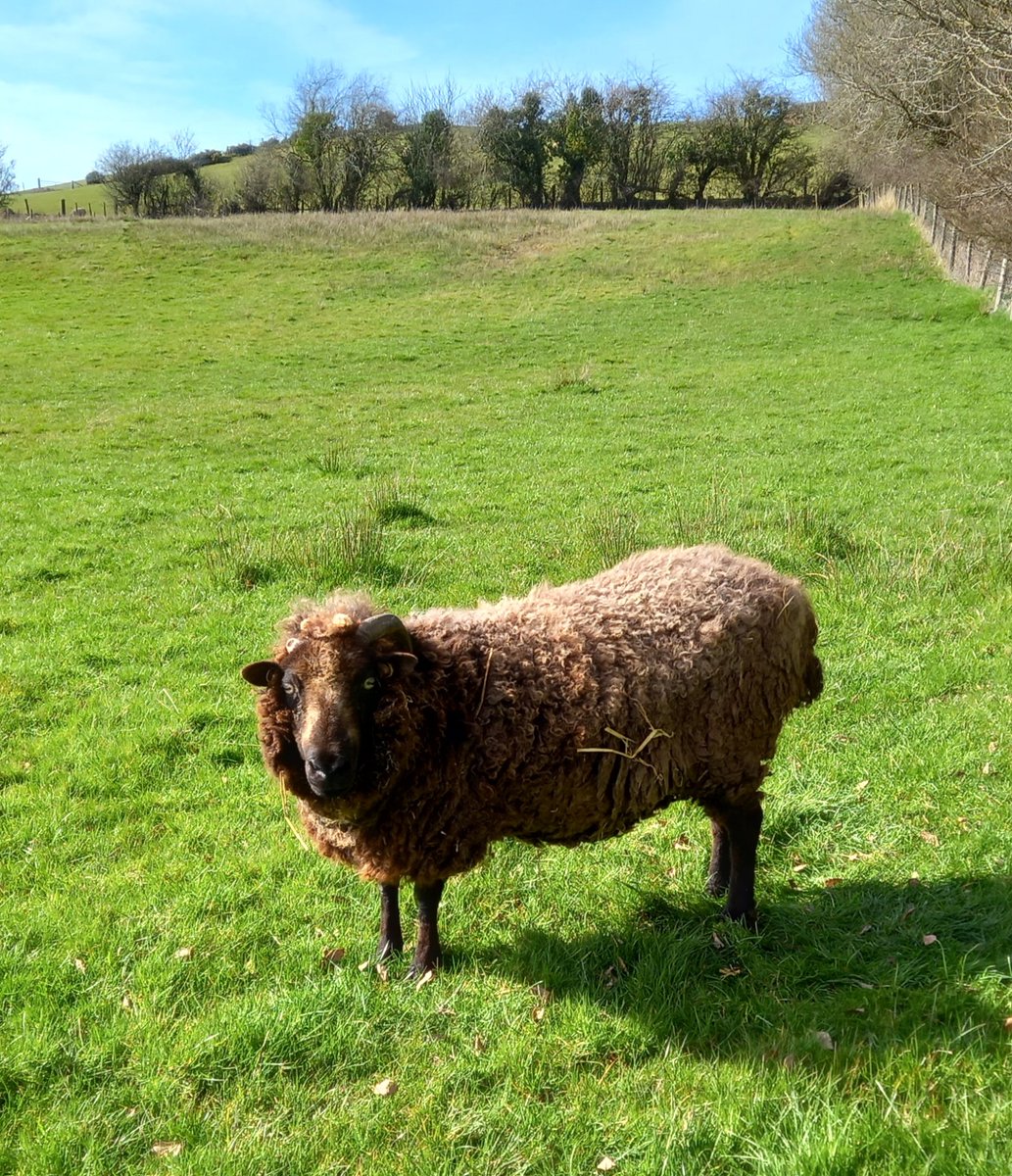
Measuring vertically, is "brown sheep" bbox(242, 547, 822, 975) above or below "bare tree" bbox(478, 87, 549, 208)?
below

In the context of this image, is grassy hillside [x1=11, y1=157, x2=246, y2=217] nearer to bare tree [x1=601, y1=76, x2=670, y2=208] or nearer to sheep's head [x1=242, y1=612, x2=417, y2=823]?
bare tree [x1=601, y1=76, x2=670, y2=208]

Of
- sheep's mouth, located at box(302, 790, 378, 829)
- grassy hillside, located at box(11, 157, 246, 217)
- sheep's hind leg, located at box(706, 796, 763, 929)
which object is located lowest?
sheep's hind leg, located at box(706, 796, 763, 929)

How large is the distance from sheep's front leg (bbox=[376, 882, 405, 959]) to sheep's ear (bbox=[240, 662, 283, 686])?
125cm

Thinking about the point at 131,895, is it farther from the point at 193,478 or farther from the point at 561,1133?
the point at 193,478

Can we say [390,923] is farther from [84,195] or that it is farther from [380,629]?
[84,195]

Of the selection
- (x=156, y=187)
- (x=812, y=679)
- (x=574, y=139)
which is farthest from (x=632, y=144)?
(x=812, y=679)

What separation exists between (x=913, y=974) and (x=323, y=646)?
10.4 feet

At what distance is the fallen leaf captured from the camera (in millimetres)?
3157

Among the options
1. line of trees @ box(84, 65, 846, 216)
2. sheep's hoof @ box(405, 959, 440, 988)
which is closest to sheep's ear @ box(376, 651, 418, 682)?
sheep's hoof @ box(405, 959, 440, 988)

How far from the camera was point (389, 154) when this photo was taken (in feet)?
210

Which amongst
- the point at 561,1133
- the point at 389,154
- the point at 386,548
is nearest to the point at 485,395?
the point at 386,548

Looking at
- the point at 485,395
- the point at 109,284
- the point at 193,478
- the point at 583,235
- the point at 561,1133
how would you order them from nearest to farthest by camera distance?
the point at 561,1133 → the point at 193,478 → the point at 485,395 → the point at 109,284 → the point at 583,235

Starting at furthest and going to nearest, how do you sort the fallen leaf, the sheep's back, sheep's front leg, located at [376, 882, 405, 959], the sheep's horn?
1. sheep's front leg, located at [376, 882, 405, 959]
2. the sheep's back
3. the sheep's horn
4. the fallen leaf

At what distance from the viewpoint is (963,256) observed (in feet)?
106
